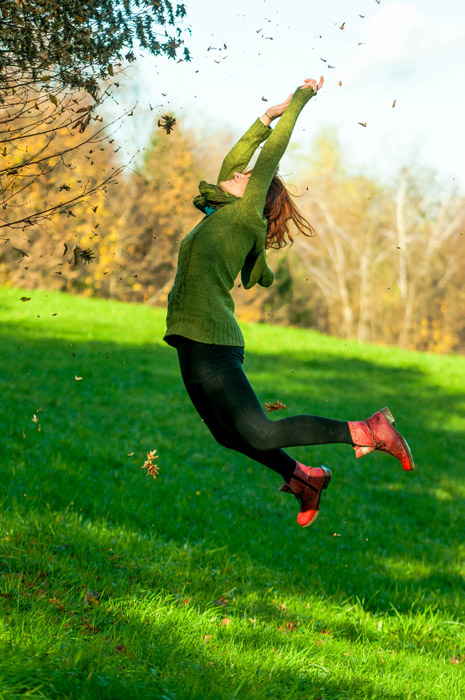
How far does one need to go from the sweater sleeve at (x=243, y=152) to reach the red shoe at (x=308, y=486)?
1814 millimetres

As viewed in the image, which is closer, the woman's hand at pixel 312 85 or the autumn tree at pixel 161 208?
Answer: the woman's hand at pixel 312 85

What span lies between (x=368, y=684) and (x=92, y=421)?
18.5ft

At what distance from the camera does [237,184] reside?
4223 millimetres

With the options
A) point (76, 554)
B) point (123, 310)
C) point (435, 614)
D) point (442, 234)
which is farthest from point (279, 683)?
point (442, 234)

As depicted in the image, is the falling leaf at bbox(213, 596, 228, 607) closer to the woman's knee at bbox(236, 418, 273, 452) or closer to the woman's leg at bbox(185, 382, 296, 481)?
the woman's leg at bbox(185, 382, 296, 481)

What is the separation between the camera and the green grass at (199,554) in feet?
12.1

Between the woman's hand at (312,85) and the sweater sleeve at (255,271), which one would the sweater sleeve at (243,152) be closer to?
the woman's hand at (312,85)

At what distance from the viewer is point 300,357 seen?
1543cm

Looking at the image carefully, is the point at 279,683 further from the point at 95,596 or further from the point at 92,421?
the point at 92,421

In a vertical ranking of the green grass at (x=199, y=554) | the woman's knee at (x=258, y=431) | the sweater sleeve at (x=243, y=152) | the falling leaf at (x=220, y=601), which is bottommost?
the falling leaf at (x=220, y=601)

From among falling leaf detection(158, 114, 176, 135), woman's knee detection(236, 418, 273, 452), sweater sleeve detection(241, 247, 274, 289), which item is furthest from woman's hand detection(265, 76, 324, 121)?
woman's knee detection(236, 418, 273, 452)

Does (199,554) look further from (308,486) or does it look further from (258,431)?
(258,431)

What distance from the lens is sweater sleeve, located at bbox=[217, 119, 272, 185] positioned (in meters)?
4.37

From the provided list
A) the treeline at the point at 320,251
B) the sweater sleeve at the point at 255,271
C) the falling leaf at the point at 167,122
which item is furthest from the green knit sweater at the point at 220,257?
the treeline at the point at 320,251
